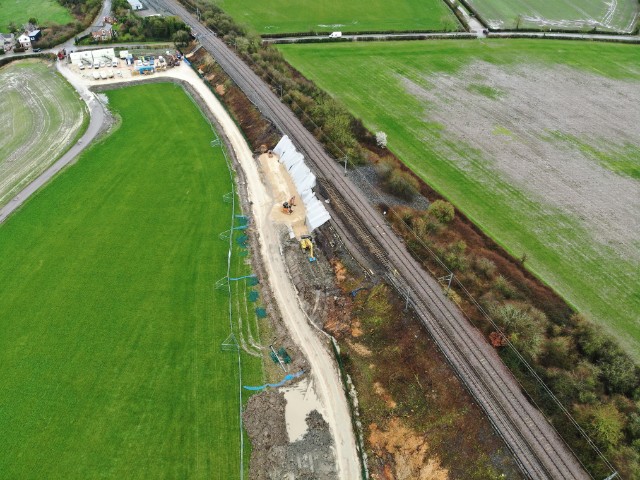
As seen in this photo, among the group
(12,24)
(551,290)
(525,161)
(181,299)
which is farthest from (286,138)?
(12,24)

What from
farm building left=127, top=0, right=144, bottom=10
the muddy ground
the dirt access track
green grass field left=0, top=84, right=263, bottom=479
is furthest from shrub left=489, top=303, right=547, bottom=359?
farm building left=127, top=0, right=144, bottom=10

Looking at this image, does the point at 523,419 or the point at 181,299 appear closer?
the point at 523,419

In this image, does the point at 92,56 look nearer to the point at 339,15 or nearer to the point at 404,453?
the point at 339,15

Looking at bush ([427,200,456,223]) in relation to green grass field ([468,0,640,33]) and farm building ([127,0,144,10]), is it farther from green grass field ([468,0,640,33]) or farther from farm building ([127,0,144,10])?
farm building ([127,0,144,10])

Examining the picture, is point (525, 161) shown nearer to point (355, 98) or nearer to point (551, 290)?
point (551, 290)

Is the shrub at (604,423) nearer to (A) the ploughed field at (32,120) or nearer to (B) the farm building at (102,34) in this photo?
(A) the ploughed field at (32,120)

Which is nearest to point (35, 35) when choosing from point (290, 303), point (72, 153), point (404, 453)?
point (72, 153)
